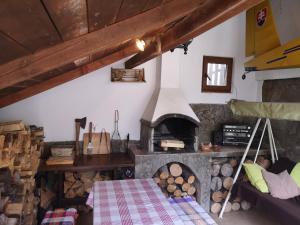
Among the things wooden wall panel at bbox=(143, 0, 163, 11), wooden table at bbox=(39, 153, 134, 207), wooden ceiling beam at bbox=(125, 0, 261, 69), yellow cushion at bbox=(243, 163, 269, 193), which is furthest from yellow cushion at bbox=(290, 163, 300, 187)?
wooden wall panel at bbox=(143, 0, 163, 11)

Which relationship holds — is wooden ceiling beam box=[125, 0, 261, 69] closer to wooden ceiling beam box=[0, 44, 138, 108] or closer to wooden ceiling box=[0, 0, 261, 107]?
wooden ceiling box=[0, 0, 261, 107]

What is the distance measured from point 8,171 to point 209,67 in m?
3.14

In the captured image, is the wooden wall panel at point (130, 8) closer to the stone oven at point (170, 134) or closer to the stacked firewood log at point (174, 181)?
the stone oven at point (170, 134)

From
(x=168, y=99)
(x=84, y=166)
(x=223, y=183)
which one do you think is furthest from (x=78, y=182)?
(x=223, y=183)

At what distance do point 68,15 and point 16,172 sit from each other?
1.68 m

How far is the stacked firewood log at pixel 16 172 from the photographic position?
181cm

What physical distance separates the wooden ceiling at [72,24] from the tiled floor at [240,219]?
2.42m

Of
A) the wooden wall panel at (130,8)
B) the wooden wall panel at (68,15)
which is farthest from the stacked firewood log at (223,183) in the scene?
the wooden wall panel at (68,15)

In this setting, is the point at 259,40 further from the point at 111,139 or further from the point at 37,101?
the point at 37,101

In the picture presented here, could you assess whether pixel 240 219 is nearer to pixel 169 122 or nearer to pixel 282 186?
pixel 282 186

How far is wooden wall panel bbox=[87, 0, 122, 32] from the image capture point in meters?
0.87

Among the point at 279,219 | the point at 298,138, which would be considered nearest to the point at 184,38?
the point at 279,219

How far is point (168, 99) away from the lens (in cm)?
336

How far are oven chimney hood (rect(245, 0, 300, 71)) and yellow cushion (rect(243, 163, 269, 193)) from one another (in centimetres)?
139
